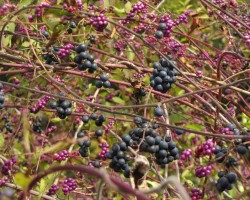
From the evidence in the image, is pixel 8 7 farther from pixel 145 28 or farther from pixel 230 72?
pixel 230 72

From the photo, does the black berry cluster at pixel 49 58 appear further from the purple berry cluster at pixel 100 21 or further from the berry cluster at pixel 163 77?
the berry cluster at pixel 163 77

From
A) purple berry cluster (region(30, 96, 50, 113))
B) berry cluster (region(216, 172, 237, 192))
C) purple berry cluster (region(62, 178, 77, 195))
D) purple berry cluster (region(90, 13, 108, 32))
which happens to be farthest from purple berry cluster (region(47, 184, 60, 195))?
berry cluster (region(216, 172, 237, 192))

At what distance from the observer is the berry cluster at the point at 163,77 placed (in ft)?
7.68

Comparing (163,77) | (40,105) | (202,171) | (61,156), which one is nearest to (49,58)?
(40,105)

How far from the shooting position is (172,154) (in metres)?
2.02

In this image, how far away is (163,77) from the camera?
2.34 m

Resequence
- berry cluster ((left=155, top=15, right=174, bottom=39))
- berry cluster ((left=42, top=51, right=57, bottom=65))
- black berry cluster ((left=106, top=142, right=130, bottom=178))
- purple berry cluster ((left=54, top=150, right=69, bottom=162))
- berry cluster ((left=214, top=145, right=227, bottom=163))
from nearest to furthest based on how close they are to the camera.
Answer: black berry cluster ((left=106, top=142, right=130, bottom=178))
berry cluster ((left=214, top=145, right=227, bottom=163))
berry cluster ((left=42, top=51, right=57, bottom=65))
purple berry cluster ((left=54, top=150, right=69, bottom=162))
berry cluster ((left=155, top=15, right=174, bottom=39))

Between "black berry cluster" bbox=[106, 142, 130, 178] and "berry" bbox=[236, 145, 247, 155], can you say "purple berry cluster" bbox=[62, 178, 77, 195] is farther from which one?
"berry" bbox=[236, 145, 247, 155]

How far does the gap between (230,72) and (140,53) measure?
0.67 meters

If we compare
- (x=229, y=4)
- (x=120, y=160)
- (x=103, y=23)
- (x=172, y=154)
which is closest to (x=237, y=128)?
(x=172, y=154)

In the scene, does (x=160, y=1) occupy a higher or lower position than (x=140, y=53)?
higher

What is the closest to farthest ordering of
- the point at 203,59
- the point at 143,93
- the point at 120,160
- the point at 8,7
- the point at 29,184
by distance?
the point at 29,184
the point at 120,160
the point at 143,93
the point at 8,7
the point at 203,59

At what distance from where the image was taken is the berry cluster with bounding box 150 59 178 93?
2.34 m

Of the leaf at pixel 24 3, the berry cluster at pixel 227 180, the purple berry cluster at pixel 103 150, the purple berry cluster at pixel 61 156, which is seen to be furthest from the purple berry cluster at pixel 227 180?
the leaf at pixel 24 3
